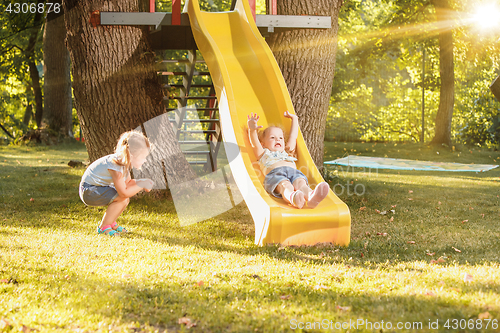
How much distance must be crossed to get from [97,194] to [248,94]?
2.48 m

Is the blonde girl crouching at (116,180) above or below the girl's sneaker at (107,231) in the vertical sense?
above

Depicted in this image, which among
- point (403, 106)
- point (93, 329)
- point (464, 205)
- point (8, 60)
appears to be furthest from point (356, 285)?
point (403, 106)

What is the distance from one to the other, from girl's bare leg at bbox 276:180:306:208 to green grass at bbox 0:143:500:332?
489 millimetres

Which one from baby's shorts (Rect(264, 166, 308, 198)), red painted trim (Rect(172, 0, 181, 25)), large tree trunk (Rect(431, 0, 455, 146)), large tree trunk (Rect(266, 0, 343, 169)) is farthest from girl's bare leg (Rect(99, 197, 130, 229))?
large tree trunk (Rect(431, 0, 455, 146))

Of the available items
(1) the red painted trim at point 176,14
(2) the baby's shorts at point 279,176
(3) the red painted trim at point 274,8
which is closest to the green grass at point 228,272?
(2) the baby's shorts at point 279,176

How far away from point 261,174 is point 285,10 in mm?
3005

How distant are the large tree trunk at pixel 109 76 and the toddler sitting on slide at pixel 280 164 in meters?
1.75

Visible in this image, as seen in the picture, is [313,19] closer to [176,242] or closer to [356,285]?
[176,242]

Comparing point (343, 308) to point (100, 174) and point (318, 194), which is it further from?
point (100, 174)

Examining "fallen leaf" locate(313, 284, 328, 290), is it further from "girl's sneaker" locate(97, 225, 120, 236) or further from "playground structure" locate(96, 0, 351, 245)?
"girl's sneaker" locate(97, 225, 120, 236)

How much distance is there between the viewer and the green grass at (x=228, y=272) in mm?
2512

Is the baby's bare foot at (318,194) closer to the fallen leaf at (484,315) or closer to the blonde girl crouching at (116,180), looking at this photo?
the blonde girl crouching at (116,180)

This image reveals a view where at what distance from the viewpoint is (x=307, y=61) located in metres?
6.62

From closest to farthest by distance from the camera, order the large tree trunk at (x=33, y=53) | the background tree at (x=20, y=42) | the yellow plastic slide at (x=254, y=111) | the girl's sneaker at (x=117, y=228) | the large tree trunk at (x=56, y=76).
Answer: the yellow plastic slide at (x=254, y=111) < the girl's sneaker at (x=117, y=228) < the large tree trunk at (x=56, y=76) < the background tree at (x=20, y=42) < the large tree trunk at (x=33, y=53)
